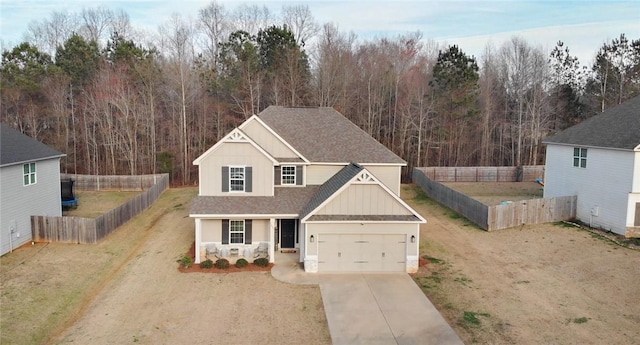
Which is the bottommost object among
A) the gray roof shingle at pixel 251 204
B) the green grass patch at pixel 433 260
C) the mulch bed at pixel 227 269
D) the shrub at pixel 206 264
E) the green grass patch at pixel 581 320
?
the green grass patch at pixel 581 320

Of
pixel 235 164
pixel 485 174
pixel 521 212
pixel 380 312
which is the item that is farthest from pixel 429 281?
pixel 485 174

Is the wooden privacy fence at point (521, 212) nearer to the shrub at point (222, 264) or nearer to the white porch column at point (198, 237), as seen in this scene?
the shrub at point (222, 264)

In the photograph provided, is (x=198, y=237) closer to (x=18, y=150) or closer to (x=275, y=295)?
(x=275, y=295)

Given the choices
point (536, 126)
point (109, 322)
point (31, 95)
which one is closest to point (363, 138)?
point (109, 322)

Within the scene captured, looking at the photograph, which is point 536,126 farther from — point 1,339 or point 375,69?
point 1,339

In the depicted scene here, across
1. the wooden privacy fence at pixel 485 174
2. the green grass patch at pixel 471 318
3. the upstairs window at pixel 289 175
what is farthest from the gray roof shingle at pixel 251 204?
the wooden privacy fence at pixel 485 174

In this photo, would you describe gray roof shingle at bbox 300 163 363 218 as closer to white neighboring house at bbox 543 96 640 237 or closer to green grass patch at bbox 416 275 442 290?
green grass patch at bbox 416 275 442 290
